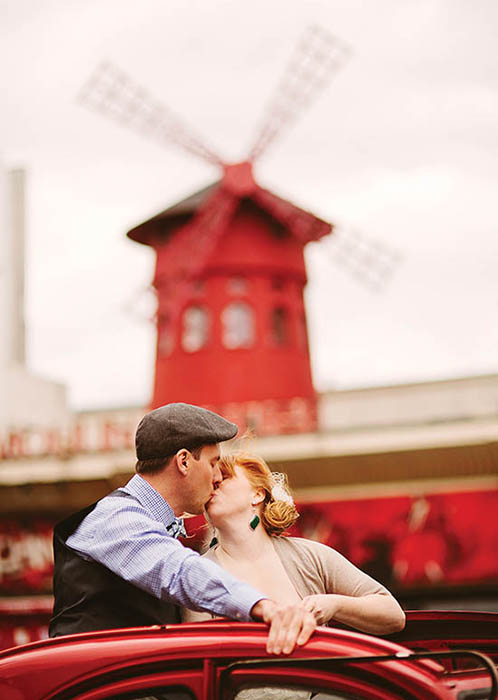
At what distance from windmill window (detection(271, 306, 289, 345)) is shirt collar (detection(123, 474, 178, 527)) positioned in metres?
12.3

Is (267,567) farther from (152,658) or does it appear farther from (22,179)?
(22,179)

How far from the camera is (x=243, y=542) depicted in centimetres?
246

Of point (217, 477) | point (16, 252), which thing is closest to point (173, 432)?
point (217, 477)

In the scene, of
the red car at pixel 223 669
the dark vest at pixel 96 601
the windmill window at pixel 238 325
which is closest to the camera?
the red car at pixel 223 669

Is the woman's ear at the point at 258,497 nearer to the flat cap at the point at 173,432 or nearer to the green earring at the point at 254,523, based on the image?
the green earring at the point at 254,523

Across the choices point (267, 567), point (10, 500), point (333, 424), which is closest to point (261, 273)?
point (333, 424)

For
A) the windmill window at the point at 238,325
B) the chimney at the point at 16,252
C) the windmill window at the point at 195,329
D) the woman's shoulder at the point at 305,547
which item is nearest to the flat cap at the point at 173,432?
the woman's shoulder at the point at 305,547

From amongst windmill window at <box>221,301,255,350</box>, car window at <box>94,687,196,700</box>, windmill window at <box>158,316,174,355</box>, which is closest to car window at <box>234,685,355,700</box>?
car window at <box>94,687,196,700</box>

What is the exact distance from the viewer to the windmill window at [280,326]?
48.1 ft

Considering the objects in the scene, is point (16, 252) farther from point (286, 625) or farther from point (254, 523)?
point (286, 625)

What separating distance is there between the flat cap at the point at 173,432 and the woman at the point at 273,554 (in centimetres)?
20

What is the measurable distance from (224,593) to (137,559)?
22cm

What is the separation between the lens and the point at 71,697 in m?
1.89

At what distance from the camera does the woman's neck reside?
2.45m
